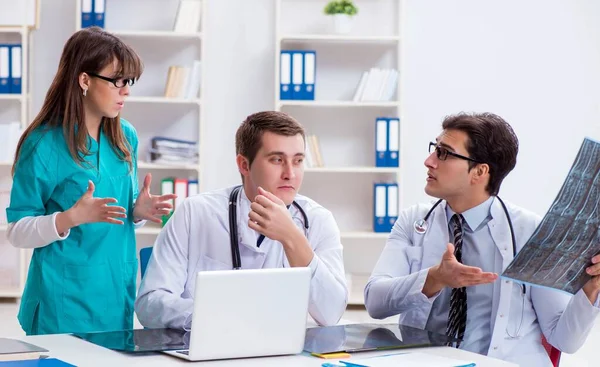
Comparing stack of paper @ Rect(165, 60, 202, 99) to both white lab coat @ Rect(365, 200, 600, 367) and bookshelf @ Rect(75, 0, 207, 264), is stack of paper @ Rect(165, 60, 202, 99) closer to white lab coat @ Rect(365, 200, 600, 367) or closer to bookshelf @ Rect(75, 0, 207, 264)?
bookshelf @ Rect(75, 0, 207, 264)

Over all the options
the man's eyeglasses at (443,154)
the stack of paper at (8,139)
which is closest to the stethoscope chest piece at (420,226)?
the man's eyeglasses at (443,154)

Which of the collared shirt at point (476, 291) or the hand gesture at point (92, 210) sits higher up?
the hand gesture at point (92, 210)

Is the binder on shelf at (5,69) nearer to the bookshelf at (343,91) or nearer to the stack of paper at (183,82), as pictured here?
the stack of paper at (183,82)

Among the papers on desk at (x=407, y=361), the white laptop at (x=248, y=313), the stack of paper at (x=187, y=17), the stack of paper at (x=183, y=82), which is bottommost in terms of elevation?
the papers on desk at (x=407, y=361)

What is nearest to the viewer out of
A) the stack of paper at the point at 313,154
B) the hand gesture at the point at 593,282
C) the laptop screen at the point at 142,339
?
the laptop screen at the point at 142,339

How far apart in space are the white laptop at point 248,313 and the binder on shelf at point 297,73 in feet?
12.4

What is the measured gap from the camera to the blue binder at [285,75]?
5449 mm

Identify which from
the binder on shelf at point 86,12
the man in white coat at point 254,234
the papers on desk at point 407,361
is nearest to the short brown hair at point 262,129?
the man in white coat at point 254,234

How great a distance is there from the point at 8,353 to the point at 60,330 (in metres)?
0.73

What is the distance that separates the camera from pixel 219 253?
2350 millimetres

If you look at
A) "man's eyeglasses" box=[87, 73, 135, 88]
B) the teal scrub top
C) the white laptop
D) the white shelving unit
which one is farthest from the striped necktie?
the white shelving unit

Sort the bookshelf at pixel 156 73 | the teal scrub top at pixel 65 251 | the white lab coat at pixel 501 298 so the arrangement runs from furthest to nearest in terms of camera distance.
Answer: the bookshelf at pixel 156 73 → the teal scrub top at pixel 65 251 → the white lab coat at pixel 501 298

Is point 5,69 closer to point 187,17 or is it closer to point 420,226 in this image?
point 187,17

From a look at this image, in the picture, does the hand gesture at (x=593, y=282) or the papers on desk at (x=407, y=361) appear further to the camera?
the hand gesture at (x=593, y=282)
